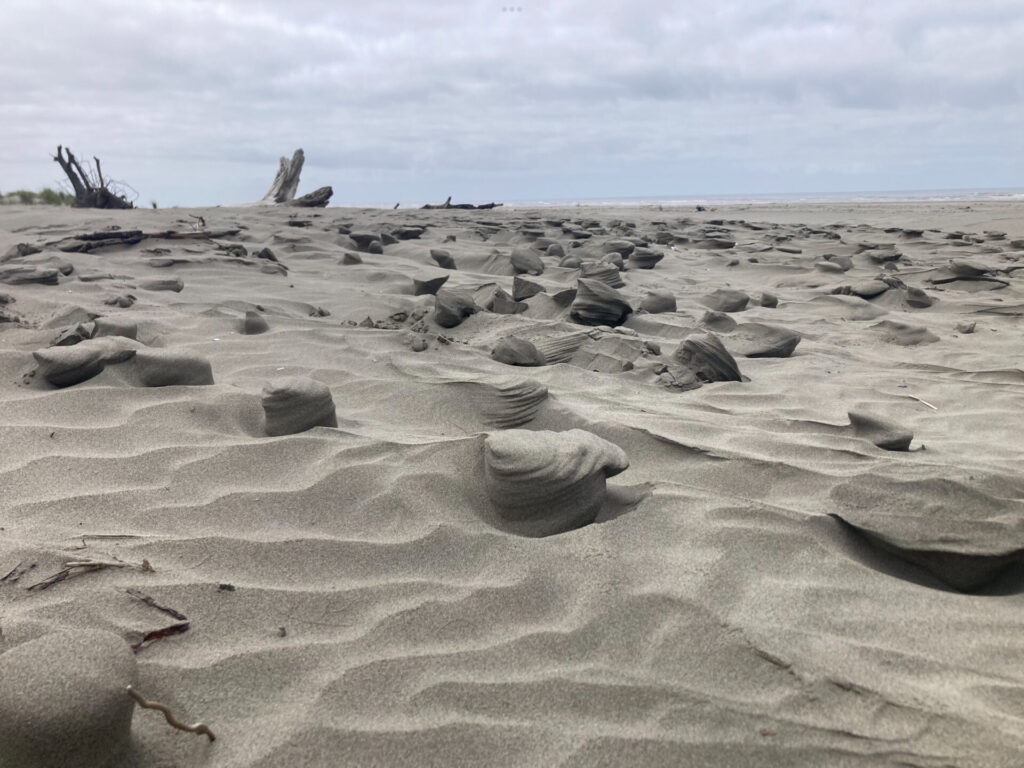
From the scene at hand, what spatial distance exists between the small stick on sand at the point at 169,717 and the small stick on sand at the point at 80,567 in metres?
0.46

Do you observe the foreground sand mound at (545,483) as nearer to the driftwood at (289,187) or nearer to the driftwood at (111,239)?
the driftwood at (111,239)

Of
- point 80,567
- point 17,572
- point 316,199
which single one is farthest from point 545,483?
point 316,199

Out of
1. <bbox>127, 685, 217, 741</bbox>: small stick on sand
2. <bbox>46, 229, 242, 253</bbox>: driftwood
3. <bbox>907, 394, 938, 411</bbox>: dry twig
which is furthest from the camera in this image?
<bbox>46, 229, 242, 253</bbox>: driftwood

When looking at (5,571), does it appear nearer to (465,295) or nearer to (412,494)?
(412,494)

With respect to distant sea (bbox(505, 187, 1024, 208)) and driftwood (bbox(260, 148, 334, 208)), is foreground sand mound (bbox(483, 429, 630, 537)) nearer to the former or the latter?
driftwood (bbox(260, 148, 334, 208))

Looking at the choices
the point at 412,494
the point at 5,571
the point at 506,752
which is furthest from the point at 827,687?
the point at 5,571

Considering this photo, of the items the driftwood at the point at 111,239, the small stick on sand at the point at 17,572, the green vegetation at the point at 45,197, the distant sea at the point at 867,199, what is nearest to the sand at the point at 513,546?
the small stick on sand at the point at 17,572

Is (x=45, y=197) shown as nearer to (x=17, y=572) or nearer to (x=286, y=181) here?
(x=286, y=181)

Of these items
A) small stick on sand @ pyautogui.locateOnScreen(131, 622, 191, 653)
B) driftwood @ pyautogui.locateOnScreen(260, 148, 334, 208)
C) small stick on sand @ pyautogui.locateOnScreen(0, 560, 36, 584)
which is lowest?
small stick on sand @ pyautogui.locateOnScreen(131, 622, 191, 653)

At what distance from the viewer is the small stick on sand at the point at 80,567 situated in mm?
1464

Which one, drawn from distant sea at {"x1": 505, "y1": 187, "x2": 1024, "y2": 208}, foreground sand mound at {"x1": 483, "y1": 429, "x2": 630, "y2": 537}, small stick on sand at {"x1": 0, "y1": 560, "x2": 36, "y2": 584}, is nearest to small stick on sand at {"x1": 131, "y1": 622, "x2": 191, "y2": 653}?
small stick on sand at {"x1": 0, "y1": 560, "x2": 36, "y2": 584}

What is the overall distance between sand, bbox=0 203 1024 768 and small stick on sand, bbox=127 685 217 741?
2cm

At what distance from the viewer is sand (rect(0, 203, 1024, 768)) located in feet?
3.97

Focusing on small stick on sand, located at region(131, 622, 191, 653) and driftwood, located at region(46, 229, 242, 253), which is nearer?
small stick on sand, located at region(131, 622, 191, 653)
